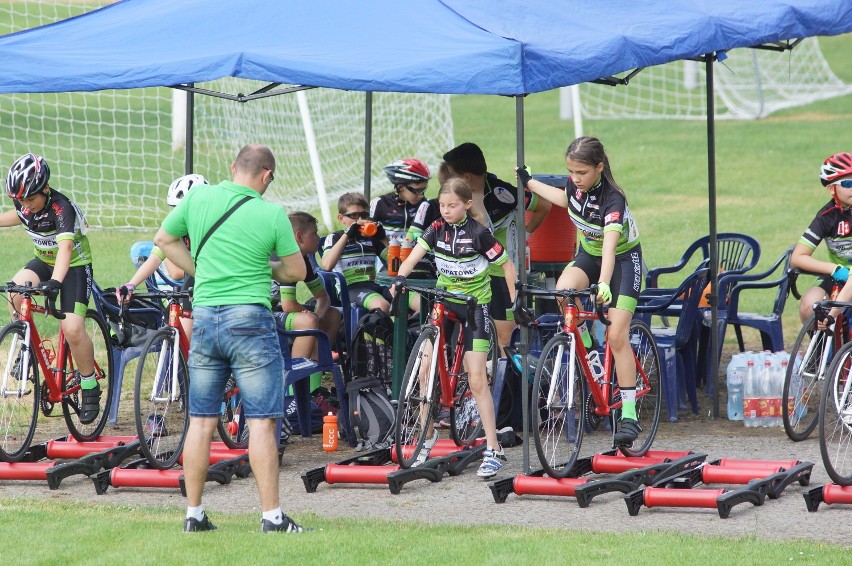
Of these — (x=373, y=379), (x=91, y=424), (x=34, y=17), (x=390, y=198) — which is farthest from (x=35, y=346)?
(x=34, y=17)

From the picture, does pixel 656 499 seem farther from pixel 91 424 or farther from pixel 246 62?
pixel 91 424

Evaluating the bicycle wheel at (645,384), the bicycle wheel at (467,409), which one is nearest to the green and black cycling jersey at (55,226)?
the bicycle wheel at (467,409)

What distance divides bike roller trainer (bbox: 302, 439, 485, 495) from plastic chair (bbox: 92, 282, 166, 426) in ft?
6.58

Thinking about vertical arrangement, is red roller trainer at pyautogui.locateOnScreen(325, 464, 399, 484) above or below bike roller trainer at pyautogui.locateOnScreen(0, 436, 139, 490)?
below

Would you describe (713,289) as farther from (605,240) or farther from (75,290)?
(75,290)

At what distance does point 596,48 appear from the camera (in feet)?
25.2

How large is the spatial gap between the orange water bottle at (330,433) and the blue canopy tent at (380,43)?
189cm

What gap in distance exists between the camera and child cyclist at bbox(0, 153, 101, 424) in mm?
8242

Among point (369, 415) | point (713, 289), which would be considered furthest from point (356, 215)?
point (713, 289)

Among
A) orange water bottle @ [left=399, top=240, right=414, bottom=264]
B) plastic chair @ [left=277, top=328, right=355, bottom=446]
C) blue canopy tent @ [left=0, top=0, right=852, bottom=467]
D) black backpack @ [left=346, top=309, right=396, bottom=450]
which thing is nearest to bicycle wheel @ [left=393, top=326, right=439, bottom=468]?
black backpack @ [left=346, top=309, right=396, bottom=450]

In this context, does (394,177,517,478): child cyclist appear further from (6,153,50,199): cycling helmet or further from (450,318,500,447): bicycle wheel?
(6,153,50,199): cycling helmet

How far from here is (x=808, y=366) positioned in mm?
8656

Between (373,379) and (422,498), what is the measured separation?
157 cm

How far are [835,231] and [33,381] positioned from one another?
16.6 feet
